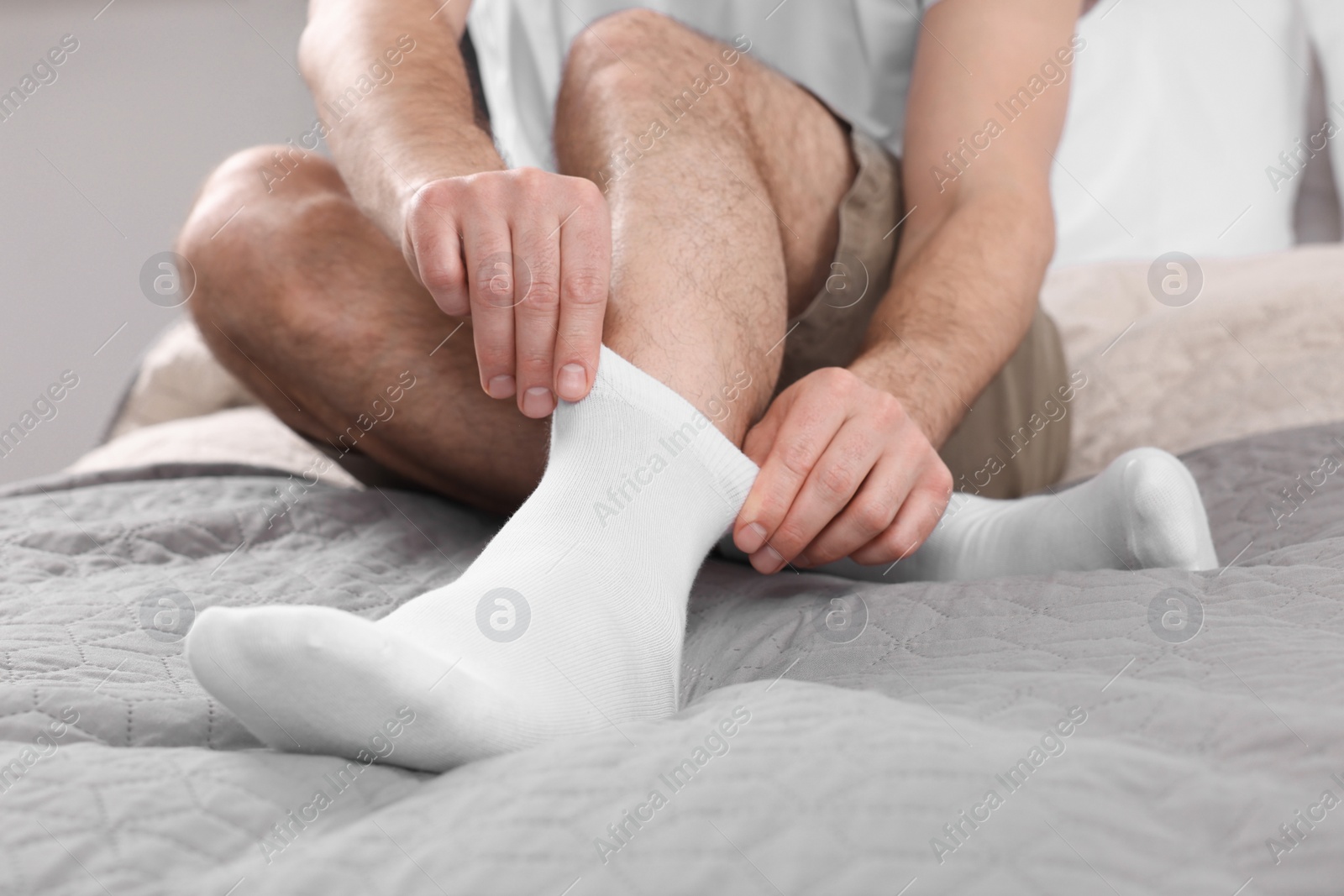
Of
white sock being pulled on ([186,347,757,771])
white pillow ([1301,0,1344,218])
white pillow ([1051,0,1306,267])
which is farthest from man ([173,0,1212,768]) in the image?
white pillow ([1301,0,1344,218])

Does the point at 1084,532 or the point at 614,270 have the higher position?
the point at 614,270

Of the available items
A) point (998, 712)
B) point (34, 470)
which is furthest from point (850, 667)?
point (34, 470)

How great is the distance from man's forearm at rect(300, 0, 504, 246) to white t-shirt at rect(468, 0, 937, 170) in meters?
0.18

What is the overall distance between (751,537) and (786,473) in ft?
0.12

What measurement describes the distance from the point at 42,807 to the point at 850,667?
0.30m

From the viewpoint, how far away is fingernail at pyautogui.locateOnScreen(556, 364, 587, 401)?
1.57ft

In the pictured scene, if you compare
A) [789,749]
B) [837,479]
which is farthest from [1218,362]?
[789,749]

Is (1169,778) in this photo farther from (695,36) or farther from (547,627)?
(695,36)

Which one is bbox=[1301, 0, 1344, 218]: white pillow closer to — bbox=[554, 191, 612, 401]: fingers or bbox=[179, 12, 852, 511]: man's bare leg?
bbox=[179, 12, 852, 511]: man's bare leg

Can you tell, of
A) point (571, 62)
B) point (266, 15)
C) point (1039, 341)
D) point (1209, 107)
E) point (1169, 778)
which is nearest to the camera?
point (1169, 778)

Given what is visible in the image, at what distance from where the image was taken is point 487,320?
0.50 metres

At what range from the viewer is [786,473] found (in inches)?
20.4

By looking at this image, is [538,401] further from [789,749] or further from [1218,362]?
[1218,362]

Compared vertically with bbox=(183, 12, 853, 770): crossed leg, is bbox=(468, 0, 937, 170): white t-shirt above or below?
above
